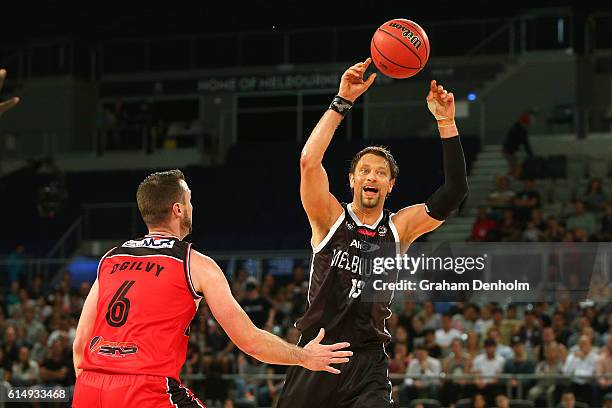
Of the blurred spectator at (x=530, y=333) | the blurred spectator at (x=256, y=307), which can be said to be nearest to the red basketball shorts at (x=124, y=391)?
the blurred spectator at (x=530, y=333)

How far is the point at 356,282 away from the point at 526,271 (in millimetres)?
8324

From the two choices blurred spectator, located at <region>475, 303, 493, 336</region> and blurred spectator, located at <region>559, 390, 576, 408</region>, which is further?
blurred spectator, located at <region>475, 303, 493, 336</region>

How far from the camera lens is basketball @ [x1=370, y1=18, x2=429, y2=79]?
7449 millimetres

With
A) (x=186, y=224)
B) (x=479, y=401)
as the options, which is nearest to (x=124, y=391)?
(x=186, y=224)

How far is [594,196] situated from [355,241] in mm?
12798

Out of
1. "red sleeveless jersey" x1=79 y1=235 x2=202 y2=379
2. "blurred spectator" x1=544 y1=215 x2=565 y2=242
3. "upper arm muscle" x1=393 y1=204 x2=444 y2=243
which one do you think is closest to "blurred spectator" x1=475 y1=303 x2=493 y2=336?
"blurred spectator" x1=544 y1=215 x2=565 y2=242

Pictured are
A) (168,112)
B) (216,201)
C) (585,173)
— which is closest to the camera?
(585,173)

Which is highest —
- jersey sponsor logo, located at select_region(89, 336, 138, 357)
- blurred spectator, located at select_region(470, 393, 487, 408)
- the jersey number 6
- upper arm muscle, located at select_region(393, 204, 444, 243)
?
upper arm muscle, located at select_region(393, 204, 444, 243)

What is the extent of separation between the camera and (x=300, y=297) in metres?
16.0

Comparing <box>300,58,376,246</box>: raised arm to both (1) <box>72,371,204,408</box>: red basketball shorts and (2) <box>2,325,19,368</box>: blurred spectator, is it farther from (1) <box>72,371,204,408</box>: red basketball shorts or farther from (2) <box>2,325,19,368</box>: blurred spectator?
(2) <box>2,325,19,368</box>: blurred spectator

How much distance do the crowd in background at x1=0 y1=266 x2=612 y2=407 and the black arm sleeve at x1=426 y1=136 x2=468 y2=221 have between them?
238 inches

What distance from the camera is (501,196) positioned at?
64.6 ft

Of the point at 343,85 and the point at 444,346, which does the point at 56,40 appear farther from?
the point at 343,85

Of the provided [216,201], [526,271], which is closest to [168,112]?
[216,201]
